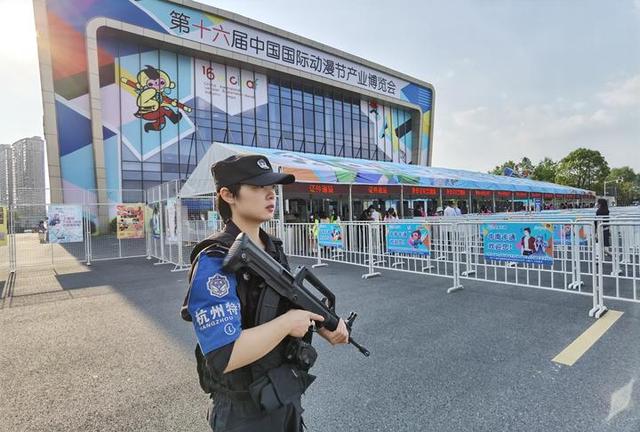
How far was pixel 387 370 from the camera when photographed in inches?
129

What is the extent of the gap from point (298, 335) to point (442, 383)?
235 centimetres

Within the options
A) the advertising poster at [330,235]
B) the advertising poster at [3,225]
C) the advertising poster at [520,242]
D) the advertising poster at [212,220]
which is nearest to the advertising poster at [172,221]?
the advertising poster at [212,220]

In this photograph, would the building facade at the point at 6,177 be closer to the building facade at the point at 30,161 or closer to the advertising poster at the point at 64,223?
the building facade at the point at 30,161

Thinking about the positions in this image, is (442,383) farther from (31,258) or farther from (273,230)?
(31,258)

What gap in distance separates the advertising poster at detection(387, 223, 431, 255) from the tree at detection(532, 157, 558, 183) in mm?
70481

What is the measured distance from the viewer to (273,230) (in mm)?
12094

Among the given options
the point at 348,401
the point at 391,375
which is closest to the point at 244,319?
the point at 348,401

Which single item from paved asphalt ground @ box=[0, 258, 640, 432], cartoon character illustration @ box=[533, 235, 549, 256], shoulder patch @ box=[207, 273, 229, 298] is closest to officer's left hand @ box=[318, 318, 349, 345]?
shoulder patch @ box=[207, 273, 229, 298]

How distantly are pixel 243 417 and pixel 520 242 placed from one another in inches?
225

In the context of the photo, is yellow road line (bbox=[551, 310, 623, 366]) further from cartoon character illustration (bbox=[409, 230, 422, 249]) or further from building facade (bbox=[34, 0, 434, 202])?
building facade (bbox=[34, 0, 434, 202])

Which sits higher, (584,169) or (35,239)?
(584,169)

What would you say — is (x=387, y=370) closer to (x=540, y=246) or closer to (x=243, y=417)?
(x=243, y=417)

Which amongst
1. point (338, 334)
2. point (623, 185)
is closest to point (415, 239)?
point (338, 334)

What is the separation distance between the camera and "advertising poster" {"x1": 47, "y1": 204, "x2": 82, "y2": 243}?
10.8 metres
